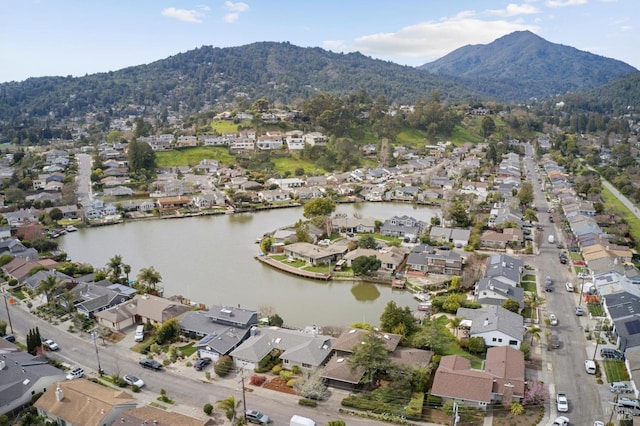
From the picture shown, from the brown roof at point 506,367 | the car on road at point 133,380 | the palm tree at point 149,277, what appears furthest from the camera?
the palm tree at point 149,277

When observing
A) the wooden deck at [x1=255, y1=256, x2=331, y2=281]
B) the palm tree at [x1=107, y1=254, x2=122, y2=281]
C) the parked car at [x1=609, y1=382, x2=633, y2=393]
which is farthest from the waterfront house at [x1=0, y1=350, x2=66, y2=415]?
the parked car at [x1=609, y1=382, x2=633, y2=393]

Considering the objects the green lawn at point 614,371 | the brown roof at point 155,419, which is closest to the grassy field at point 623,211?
the green lawn at point 614,371

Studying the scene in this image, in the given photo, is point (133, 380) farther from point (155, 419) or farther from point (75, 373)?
point (155, 419)

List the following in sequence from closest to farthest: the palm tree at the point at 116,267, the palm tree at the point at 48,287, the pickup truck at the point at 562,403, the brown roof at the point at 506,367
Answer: the pickup truck at the point at 562,403
the brown roof at the point at 506,367
the palm tree at the point at 48,287
the palm tree at the point at 116,267

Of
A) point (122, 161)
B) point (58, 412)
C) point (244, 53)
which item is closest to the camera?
point (58, 412)

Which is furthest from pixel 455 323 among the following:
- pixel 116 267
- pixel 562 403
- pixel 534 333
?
pixel 116 267

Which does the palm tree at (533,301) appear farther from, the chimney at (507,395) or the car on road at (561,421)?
the car on road at (561,421)

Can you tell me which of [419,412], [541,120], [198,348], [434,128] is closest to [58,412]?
[198,348]

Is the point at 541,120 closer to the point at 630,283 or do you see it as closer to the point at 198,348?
the point at 630,283
